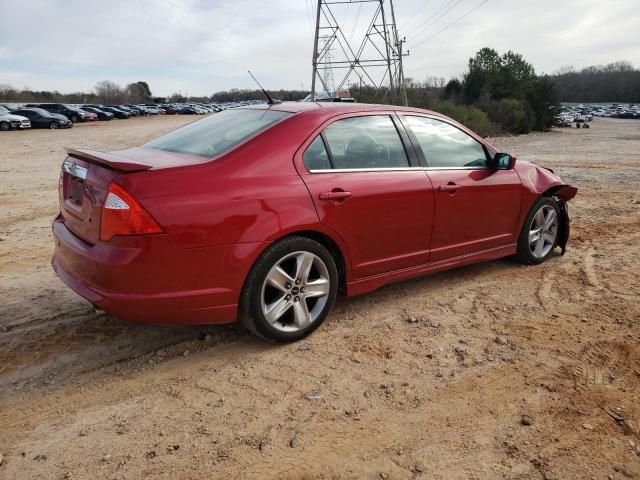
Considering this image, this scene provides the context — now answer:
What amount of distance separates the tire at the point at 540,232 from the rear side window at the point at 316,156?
2.43 metres

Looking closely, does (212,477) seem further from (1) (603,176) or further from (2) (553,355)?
(1) (603,176)

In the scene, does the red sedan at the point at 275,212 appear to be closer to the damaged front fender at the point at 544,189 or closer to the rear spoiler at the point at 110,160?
the rear spoiler at the point at 110,160

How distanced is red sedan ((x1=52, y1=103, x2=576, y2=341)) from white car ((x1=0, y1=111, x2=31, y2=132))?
3340cm

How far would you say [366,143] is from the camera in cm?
402

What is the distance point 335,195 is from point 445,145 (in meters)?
1.39

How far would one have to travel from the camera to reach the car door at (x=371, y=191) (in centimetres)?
366

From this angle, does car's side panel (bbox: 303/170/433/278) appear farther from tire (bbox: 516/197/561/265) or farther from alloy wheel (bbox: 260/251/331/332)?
tire (bbox: 516/197/561/265)

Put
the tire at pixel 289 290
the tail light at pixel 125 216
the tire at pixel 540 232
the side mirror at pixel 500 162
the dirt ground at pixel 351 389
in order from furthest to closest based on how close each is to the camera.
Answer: the tire at pixel 540 232 → the side mirror at pixel 500 162 → the tire at pixel 289 290 → the tail light at pixel 125 216 → the dirt ground at pixel 351 389

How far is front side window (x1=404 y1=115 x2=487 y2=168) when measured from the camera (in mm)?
4348

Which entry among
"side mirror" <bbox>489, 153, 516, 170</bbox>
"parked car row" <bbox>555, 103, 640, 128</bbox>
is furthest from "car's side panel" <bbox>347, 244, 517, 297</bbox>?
"parked car row" <bbox>555, 103, 640, 128</bbox>

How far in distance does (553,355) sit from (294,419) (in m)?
1.81

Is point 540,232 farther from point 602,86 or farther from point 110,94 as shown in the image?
point 602,86

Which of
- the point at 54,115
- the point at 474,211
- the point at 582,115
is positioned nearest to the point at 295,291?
the point at 474,211

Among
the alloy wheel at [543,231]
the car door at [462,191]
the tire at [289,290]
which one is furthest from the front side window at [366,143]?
the alloy wheel at [543,231]
